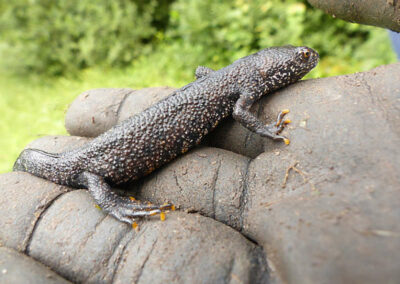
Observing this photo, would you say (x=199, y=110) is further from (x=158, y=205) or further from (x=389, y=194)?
(x=389, y=194)

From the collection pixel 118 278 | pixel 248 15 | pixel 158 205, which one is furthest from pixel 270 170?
pixel 248 15

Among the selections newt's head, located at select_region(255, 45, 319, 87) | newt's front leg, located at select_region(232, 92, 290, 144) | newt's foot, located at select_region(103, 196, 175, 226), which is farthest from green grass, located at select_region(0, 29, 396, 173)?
newt's foot, located at select_region(103, 196, 175, 226)

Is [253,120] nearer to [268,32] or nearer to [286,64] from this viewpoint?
[286,64]

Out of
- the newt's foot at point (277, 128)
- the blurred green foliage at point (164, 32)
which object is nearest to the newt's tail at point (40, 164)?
the newt's foot at point (277, 128)

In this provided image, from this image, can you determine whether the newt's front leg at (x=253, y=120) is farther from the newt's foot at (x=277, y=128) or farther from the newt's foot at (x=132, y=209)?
the newt's foot at (x=132, y=209)

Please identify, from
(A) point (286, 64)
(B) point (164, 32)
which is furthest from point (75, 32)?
(A) point (286, 64)
